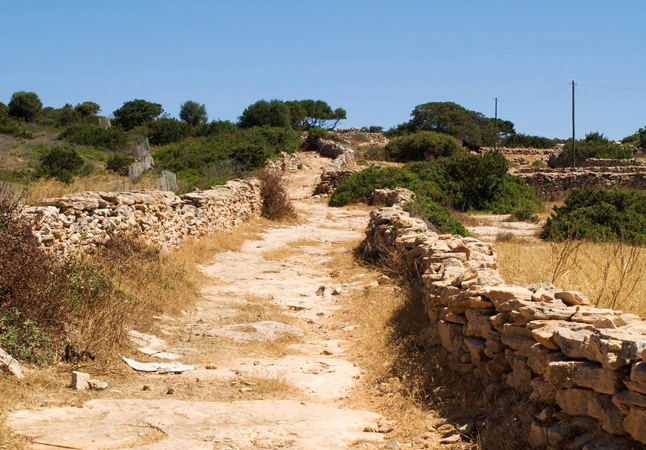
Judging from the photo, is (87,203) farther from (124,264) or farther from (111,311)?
(111,311)

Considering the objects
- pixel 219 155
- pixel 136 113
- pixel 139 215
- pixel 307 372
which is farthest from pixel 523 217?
pixel 136 113

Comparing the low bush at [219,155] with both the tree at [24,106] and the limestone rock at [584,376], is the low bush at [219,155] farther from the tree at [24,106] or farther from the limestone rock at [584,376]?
the tree at [24,106]

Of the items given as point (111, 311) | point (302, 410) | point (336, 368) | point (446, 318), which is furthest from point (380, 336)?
point (111, 311)

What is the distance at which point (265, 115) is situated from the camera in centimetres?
4359

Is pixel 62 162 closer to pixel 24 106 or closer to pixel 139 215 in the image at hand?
pixel 139 215

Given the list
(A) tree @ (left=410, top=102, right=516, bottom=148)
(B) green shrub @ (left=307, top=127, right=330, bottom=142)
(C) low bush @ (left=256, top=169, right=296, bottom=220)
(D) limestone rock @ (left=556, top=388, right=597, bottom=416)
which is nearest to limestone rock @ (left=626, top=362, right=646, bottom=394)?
(D) limestone rock @ (left=556, top=388, right=597, bottom=416)

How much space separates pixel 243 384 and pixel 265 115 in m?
39.2

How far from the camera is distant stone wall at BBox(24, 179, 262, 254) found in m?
8.08

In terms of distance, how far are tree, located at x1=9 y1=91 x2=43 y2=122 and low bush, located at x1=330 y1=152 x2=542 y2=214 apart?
117 feet

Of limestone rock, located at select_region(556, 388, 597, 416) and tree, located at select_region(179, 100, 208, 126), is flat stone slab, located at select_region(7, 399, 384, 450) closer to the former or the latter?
limestone rock, located at select_region(556, 388, 597, 416)

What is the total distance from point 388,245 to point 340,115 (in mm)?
56827

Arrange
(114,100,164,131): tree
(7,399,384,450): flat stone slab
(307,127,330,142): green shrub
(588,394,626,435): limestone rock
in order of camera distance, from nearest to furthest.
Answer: (588,394,626,435): limestone rock, (7,399,384,450): flat stone slab, (307,127,330,142): green shrub, (114,100,164,131): tree

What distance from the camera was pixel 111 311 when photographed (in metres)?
6.33

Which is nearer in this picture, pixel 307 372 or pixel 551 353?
pixel 551 353
